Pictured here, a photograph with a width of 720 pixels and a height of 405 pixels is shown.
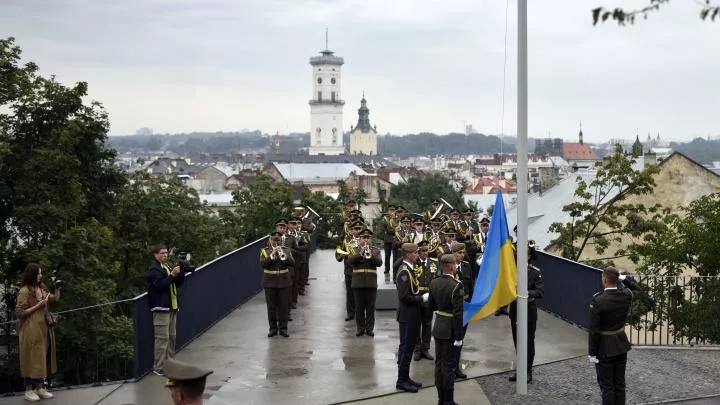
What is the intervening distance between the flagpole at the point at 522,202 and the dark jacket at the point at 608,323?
1371 mm

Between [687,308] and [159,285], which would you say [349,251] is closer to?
[159,285]

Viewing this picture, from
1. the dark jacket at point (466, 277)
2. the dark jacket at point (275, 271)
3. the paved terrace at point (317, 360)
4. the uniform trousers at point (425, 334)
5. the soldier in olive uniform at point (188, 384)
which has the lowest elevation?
the paved terrace at point (317, 360)

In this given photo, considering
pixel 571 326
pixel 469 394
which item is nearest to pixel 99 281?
pixel 571 326

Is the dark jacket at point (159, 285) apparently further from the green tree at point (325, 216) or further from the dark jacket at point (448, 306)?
the green tree at point (325, 216)

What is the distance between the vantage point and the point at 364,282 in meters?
15.2

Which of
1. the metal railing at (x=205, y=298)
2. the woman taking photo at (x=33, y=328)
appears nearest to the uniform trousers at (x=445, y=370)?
the metal railing at (x=205, y=298)

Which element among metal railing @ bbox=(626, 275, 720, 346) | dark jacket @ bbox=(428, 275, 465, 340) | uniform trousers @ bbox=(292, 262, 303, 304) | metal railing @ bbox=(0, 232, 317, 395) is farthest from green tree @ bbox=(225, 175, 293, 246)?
dark jacket @ bbox=(428, 275, 465, 340)

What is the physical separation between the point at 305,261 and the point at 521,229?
9.28 m

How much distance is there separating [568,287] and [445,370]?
604 cm

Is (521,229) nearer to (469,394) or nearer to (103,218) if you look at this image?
(469,394)

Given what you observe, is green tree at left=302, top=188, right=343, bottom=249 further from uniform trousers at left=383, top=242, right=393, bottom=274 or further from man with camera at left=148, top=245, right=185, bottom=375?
man with camera at left=148, top=245, right=185, bottom=375

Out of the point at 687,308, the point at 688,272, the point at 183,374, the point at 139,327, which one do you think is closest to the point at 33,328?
the point at 139,327

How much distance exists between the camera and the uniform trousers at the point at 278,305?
595 inches

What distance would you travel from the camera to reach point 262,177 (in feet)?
147
